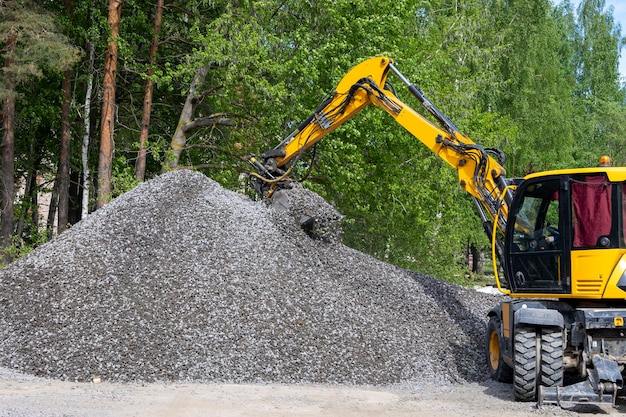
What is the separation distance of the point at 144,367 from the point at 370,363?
99.0 inches

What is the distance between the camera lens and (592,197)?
7.11m

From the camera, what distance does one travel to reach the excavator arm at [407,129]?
9.16 metres

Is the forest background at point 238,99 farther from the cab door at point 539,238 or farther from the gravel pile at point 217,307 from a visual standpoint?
the cab door at point 539,238

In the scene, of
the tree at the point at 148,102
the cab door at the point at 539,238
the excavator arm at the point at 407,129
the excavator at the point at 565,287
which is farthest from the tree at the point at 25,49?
the cab door at the point at 539,238

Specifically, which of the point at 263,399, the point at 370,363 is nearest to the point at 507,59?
the point at 370,363

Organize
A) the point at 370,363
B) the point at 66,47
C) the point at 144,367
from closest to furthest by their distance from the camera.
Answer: the point at 144,367 < the point at 370,363 < the point at 66,47

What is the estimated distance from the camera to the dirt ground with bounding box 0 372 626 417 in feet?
21.4

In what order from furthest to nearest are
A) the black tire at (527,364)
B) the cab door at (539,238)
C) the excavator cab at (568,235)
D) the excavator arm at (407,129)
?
the excavator arm at (407,129), the cab door at (539,238), the black tire at (527,364), the excavator cab at (568,235)

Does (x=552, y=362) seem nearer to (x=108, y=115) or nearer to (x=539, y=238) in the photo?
(x=539, y=238)

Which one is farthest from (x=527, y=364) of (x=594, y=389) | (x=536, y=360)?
(x=594, y=389)

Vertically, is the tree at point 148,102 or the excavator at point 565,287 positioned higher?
the tree at point 148,102

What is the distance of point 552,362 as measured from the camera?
23.1ft

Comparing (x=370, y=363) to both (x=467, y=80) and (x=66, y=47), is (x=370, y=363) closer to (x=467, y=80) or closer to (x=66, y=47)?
(x=66, y=47)

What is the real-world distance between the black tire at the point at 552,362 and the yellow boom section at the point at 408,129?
6.31ft
